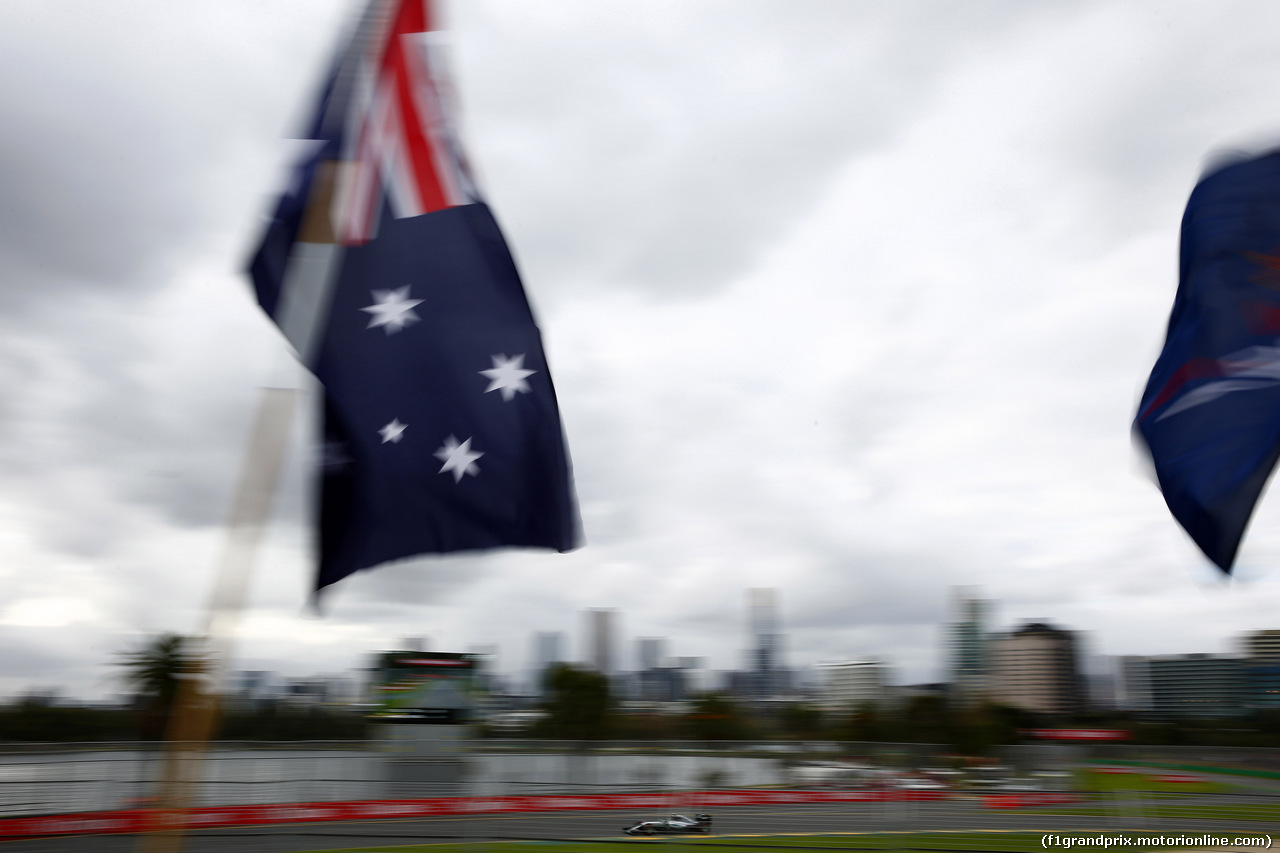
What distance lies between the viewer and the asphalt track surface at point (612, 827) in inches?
1006

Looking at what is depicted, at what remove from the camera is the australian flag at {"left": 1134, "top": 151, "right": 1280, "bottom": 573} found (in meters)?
7.93

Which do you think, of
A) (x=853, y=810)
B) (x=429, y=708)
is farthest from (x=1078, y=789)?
(x=429, y=708)

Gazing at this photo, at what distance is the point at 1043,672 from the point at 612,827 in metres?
109

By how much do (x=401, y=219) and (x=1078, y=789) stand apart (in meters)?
45.4

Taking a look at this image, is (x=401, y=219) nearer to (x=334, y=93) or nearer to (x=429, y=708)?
(x=334, y=93)

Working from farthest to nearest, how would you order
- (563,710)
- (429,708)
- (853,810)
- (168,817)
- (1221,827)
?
1. (563,710)
2. (429,708)
3. (853,810)
4. (1221,827)
5. (168,817)

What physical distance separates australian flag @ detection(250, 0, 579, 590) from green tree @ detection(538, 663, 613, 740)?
85.4 meters

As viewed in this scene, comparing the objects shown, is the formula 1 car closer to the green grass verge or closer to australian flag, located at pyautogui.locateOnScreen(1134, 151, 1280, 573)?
the green grass verge

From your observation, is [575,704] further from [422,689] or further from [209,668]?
[209,668]

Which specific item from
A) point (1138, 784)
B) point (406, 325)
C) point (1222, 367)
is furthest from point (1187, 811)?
point (406, 325)

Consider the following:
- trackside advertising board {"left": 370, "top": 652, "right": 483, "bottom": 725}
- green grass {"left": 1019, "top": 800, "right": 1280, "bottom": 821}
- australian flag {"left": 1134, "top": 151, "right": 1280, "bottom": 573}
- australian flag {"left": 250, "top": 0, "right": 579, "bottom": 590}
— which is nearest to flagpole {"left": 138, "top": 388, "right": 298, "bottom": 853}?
australian flag {"left": 250, "top": 0, "right": 579, "bottom": 590}

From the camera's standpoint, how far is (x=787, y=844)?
27172mm

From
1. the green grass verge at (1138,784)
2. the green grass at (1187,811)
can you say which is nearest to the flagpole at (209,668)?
the green grass at (1187,811)

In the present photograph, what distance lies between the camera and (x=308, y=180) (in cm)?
633
